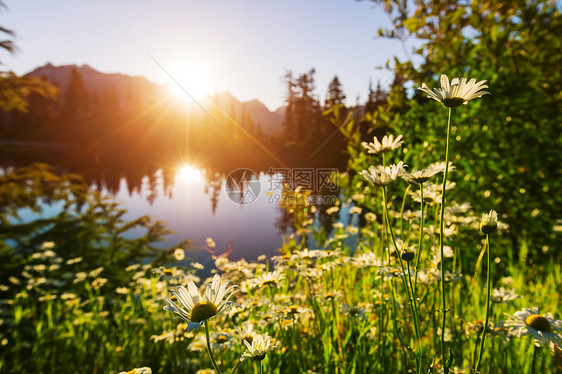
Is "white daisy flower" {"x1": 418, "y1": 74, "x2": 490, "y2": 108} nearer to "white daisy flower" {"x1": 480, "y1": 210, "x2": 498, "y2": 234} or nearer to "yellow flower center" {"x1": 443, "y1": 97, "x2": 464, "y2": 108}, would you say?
"yellow flower center" {"x1": 443, "y1": 97, "x2": 464, "y2": 108}

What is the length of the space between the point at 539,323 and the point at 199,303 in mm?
1092

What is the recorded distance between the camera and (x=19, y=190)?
16.6 ft

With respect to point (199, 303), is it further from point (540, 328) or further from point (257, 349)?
point (540, 328)

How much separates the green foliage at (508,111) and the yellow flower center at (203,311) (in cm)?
230

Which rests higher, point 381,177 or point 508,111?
point 508,111

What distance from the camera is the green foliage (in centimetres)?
236

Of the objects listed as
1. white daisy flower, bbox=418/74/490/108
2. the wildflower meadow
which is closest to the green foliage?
the wildflower meadow

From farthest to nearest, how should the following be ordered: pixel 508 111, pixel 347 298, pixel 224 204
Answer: pixel 224 204 → pixel 508 111 → pixel 347 298

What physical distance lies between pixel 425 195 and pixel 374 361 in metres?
0.90

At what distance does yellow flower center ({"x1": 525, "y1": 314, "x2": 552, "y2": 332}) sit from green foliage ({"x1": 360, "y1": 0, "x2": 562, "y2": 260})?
172cm

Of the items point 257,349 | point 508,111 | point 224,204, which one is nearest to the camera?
point 257,349

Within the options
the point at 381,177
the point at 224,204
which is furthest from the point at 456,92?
the point at 224,204

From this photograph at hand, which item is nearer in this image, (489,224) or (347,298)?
(489,224)

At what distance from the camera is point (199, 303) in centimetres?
77
